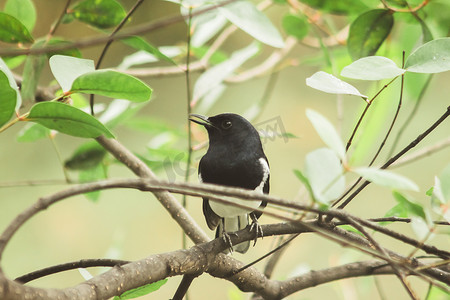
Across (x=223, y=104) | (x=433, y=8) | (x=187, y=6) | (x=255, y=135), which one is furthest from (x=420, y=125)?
(x=187, y=6)

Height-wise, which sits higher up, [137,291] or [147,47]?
[147,47]

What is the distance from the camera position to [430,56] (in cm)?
70

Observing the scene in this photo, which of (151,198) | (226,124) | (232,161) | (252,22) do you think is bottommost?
(252,22)

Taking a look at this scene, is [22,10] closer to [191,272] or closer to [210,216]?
[191,272]

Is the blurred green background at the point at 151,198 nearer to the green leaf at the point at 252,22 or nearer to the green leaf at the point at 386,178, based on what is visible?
the green leaf at the point at 252,22

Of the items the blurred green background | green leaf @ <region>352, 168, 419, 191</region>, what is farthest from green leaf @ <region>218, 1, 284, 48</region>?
the blurred green background

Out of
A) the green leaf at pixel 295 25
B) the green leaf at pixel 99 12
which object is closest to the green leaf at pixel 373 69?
the green leaf at pixel 99 12

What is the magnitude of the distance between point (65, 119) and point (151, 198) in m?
3.17

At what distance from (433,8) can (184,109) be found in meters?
2.86

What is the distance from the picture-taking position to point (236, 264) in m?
0.95

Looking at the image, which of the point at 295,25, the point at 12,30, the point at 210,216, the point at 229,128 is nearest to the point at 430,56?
the point at 12,30

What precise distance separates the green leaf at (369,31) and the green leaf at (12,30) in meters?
0.52

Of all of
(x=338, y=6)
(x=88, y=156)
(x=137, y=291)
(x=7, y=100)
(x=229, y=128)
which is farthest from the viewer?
(x=229, y=128)

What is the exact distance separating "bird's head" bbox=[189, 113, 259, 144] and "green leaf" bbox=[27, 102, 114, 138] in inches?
30.8
